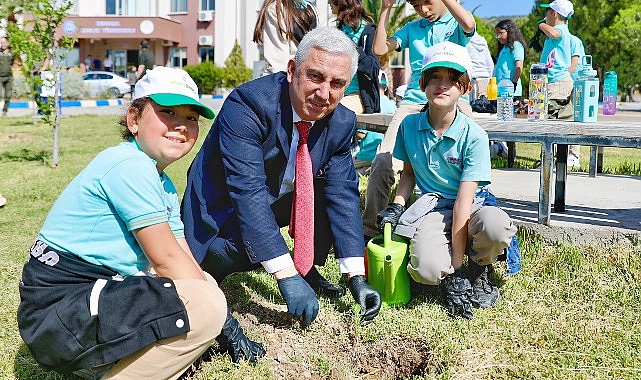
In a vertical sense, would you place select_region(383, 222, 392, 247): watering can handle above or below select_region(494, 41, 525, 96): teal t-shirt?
below

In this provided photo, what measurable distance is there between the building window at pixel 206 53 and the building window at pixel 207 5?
6.92 ft

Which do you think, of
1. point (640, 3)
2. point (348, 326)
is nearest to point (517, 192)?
point (348, 326)

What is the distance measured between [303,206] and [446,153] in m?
0.76

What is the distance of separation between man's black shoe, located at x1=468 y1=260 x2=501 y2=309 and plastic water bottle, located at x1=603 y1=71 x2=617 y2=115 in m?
2.08

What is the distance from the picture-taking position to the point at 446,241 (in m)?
3.23

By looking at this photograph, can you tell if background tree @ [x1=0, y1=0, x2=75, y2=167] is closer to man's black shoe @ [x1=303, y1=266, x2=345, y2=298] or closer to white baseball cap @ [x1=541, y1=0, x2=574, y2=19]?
white baseball cap @ [x1=541, y1=0, x2=574, y2=19]

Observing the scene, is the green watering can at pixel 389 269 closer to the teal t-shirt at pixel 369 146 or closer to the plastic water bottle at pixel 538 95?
the plastic water bottle at pixel 538 95

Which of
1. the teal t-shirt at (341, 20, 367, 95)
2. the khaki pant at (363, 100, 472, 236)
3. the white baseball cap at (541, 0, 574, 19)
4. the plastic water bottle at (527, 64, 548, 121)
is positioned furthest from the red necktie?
the white baseball cap at (541, 0, 574, 19)

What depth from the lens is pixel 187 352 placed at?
89.9 inches

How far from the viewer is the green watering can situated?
3.26 metres

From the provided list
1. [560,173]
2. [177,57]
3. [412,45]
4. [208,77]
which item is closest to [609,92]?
[560,173]

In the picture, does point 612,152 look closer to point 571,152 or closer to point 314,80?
point 571,152

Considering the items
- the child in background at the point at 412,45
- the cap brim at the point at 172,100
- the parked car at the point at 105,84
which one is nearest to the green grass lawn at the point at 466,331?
the child in background at the point at 412,45

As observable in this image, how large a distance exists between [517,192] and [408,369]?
3061mm
